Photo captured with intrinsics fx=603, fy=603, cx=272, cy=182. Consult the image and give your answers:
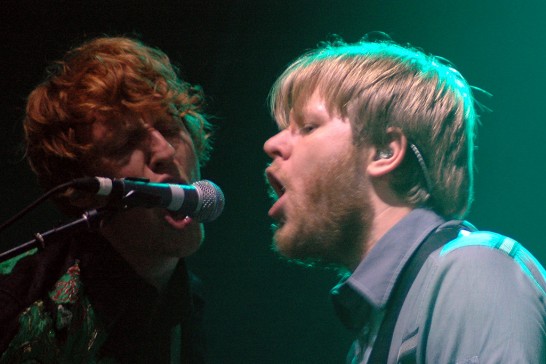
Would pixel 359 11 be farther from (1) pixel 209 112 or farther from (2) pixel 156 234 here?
(2) pixel 156 234

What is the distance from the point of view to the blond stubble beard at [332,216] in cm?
179

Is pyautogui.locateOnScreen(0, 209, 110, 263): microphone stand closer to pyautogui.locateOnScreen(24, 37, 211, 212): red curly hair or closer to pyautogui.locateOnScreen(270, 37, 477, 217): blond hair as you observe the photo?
pyautogui.locateOnScreen(24, 37, 211, 212): red curly hair

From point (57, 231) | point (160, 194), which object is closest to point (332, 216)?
point (160, 194)

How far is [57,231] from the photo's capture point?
4.57ft

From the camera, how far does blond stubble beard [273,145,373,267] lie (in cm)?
179

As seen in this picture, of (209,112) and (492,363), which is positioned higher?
(492,363)

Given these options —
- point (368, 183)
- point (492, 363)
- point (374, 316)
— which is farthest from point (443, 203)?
point (492, 363)

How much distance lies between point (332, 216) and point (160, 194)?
55 centimetres

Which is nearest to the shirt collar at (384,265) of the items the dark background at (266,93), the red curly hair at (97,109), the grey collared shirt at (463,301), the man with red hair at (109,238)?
the grey collared shirt at (463,301)

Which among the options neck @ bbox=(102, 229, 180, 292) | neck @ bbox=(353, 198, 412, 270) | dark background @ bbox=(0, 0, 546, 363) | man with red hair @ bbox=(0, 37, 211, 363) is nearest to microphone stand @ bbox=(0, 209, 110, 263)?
man with red hair @ bbox=(0, 37, 211, 363)

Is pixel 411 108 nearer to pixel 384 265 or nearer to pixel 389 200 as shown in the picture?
pixel 389 200

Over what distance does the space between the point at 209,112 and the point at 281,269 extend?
3.06 ft

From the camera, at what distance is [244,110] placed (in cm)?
331

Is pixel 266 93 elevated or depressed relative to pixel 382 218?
depressed
